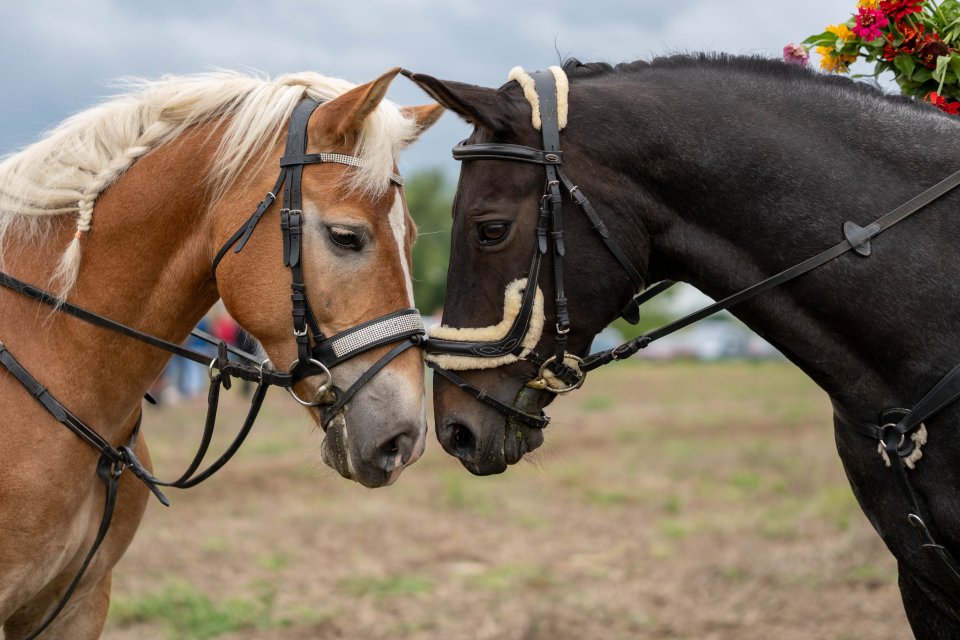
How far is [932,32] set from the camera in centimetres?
321

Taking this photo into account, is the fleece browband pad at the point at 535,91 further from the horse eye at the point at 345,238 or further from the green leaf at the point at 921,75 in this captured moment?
the green leaf at the point at 921,75

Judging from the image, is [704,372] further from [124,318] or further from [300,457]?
[124,318]

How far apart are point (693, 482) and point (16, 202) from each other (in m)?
8.73

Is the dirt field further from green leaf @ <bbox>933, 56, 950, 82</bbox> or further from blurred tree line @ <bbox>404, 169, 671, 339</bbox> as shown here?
blurred tree line @ <bbox>404, 169, 671, 339</bbox>

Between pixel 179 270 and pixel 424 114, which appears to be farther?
pixel 424 114

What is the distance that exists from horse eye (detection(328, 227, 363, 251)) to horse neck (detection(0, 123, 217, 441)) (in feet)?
1.57

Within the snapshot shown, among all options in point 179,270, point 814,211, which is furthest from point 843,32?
point 179,270

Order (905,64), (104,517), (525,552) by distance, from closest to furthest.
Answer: (104,517)
(905,64)
(525,552)

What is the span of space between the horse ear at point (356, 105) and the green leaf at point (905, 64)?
1.84m

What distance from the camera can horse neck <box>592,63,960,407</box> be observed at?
105 inches

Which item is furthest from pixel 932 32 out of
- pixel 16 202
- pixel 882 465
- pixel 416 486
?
pixel 416 486

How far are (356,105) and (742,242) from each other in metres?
1.32

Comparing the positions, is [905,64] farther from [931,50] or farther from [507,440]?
[507,440]

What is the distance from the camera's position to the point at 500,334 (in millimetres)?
2859
